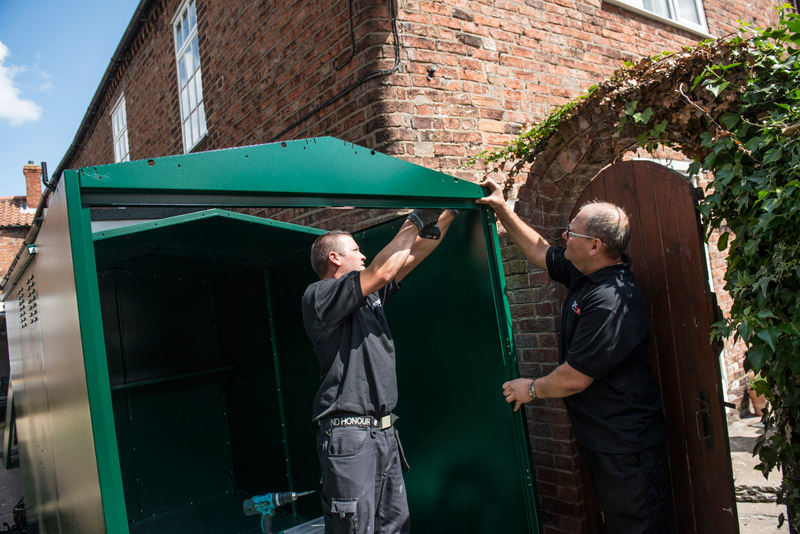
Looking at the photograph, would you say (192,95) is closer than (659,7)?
No

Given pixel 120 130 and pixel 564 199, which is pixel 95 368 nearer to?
pixel 564 199

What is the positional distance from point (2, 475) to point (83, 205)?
428 inches

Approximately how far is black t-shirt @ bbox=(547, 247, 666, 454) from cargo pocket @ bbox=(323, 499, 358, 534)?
119 cm

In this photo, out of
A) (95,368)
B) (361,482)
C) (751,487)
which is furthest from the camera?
(751,487)

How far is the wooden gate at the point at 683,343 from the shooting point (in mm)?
2643

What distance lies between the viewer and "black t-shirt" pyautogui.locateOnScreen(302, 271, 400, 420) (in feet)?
8.49

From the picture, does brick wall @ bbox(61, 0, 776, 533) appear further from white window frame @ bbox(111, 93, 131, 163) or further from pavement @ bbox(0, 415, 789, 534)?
white window frame @ bbox(111, 93, 131, 163)

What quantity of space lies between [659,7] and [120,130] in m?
10.5

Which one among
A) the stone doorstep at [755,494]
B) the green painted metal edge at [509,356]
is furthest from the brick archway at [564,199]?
the stone doorstep at [755,494]

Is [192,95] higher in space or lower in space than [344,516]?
higher

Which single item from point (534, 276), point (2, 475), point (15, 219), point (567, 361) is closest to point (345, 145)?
point (567, 361)

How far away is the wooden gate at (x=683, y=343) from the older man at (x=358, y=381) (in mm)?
1161

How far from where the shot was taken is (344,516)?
8.13 feet

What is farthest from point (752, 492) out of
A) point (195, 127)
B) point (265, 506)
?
point (195, 127)
